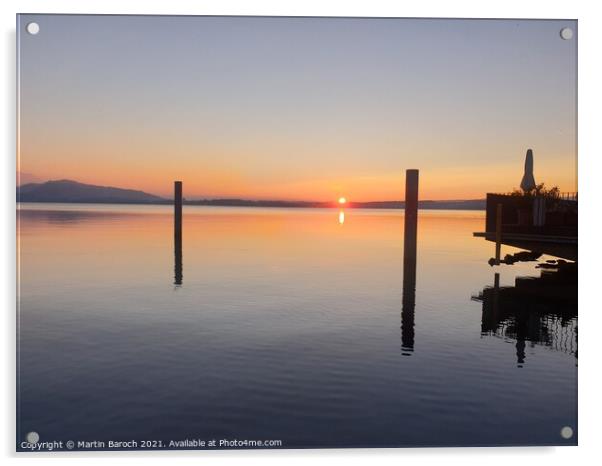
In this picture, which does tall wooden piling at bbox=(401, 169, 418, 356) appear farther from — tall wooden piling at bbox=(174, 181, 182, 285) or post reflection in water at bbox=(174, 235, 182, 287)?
tall wooden piling at bbox=(174, 181, 182, 285)

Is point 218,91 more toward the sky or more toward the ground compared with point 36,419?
more toward the sky

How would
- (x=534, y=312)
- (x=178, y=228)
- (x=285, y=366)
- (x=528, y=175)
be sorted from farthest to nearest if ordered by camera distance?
1. (x=178, y=228)
2. (x=534, y=312)
3. (x=528, y=175)
4. (x=285, y=366)

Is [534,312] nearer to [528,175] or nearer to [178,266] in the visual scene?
[528,175]

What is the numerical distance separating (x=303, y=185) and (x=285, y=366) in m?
6.00

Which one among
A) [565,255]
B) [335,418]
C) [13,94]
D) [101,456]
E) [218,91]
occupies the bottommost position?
[101,456]

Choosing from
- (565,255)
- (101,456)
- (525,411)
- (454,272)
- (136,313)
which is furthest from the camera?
(454,272)

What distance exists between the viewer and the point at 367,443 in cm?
666

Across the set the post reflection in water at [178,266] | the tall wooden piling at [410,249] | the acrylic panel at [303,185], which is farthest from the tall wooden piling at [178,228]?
the tall wooden piling at [410,249]

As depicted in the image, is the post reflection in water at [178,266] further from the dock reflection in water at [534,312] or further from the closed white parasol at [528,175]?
the closed white parasol at [528,175]

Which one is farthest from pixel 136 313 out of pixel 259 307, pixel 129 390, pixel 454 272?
pixel 454 272

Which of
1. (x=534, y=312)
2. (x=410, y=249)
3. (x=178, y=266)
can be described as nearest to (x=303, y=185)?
(x=410, y=249)

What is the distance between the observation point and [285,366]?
8.56 metres

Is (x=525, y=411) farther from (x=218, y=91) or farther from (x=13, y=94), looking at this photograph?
(x=13, y=94)

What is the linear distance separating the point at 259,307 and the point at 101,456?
6785 millimetres
